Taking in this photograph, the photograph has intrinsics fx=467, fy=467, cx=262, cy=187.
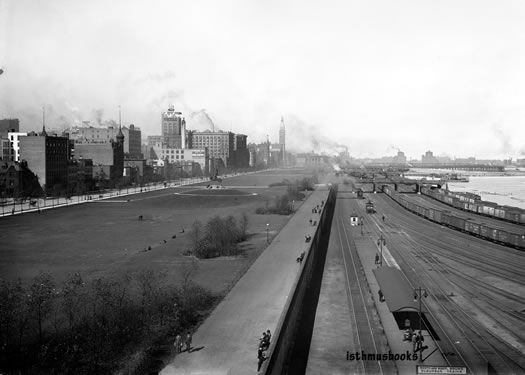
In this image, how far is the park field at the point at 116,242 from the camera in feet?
115

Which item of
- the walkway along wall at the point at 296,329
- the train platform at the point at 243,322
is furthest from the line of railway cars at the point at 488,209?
the walkway along wall at the point at 296,329

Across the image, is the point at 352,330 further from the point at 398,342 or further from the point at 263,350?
the point at 263,350

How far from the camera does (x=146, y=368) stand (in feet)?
59.9

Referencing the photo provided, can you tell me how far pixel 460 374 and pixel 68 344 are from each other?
16104 mm

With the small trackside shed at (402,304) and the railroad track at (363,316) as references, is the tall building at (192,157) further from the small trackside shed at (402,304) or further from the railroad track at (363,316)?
the small trackside shed at (402,304)

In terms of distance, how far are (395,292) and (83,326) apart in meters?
15.4

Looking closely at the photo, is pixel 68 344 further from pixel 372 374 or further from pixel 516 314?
pixel 516 314

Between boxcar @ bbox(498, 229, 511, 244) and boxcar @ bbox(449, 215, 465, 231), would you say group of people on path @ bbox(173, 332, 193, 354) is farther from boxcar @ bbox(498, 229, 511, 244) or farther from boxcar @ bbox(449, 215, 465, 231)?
boxcar @ bbox(449, 215, 465, 231)

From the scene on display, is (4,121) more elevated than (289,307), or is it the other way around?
(4,121)

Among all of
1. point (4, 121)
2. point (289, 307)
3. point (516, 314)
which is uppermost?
point (4, 121)

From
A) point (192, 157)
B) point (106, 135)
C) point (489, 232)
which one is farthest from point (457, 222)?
point (192, 157)

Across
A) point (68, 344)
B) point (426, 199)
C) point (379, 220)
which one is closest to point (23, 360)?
point (68, 344)

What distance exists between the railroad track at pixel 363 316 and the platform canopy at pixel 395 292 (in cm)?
156

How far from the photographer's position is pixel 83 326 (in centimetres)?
2169
